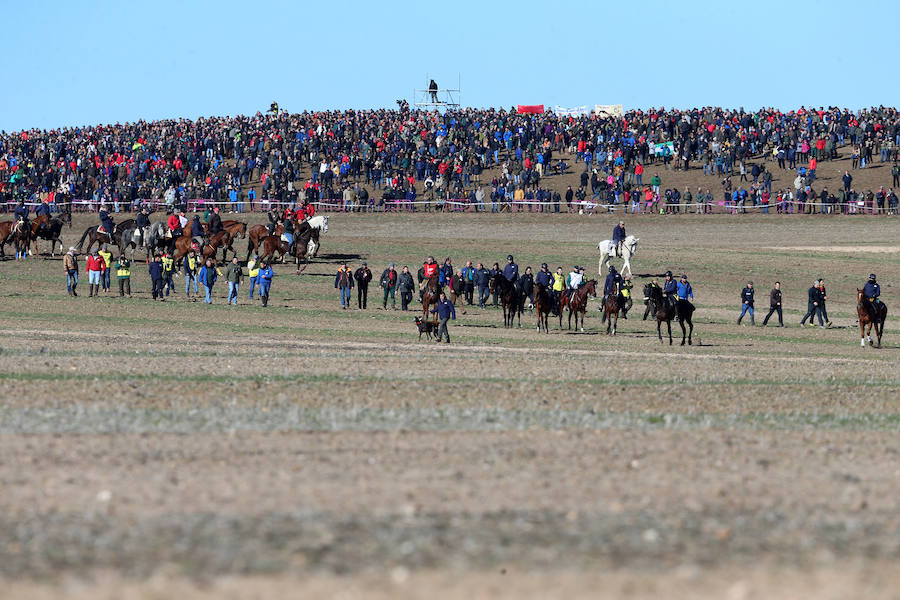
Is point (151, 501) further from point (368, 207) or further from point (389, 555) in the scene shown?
point (368, 207)

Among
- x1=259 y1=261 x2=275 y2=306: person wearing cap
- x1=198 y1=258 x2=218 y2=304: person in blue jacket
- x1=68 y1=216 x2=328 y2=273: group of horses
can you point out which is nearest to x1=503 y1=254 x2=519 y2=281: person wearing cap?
x1=259 y1=261 x2=275 y2=306: person wearing cap

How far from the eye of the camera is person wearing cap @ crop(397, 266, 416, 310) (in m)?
36.9

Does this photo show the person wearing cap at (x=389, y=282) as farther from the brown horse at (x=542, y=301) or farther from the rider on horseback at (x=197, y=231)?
the rider on horseback at (x=197, y=231)

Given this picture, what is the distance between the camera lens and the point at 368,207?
64000 millimetres

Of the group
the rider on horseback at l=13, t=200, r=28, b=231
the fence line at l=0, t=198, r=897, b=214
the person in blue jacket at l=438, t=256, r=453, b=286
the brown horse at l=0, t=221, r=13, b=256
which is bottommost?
the person in blue jacket at l=438, t=256, r=453, b=286

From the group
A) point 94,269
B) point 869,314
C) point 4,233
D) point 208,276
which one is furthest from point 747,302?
point 4,233

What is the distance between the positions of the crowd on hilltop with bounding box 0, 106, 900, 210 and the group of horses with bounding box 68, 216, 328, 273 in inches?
687

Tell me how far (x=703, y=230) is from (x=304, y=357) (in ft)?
124

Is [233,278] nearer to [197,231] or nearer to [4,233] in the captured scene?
[197,231]

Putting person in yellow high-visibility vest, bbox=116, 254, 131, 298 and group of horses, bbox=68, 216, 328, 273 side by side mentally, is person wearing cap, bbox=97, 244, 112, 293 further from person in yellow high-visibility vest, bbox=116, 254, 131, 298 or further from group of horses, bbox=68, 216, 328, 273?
group of horses, bbox=68, 216, 328, 273

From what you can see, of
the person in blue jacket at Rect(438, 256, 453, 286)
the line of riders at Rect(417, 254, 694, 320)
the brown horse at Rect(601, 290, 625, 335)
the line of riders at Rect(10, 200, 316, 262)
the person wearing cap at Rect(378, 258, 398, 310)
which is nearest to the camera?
the brown horse at Rect(601, 290, 625, 335)

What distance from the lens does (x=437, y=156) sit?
223 feet

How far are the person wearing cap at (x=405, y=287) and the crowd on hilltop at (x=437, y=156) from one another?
26406mm

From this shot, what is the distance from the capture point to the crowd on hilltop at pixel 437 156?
64.7m
